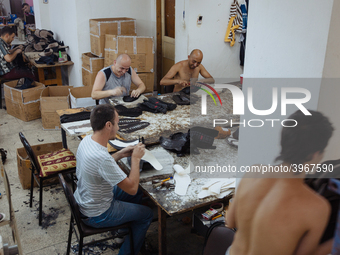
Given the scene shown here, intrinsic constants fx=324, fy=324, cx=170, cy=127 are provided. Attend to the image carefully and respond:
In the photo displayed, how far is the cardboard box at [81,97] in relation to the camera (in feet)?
15.5

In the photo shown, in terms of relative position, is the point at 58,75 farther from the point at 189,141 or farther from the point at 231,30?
the point at 189,141

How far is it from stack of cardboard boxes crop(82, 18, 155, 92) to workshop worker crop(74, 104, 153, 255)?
3590 mm

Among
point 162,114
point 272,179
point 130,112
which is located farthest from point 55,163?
point 272,179

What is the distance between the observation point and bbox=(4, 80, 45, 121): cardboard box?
5797 millimetres

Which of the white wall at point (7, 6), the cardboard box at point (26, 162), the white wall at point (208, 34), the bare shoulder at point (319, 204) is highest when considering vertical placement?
the white wall at point (7, 6)

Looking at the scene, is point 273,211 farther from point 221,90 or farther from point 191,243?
point 221,90

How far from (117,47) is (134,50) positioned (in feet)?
1.02

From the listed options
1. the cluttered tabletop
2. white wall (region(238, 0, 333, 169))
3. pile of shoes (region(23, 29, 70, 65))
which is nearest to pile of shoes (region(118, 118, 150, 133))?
the cluttered tabletop

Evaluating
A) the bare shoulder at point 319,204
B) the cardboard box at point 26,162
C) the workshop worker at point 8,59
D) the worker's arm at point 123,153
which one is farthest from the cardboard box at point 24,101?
the bare shoulder at point 319,204

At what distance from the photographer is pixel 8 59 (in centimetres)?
643

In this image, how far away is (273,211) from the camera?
4.36 ft

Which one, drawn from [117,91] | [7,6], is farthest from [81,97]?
[7,6]

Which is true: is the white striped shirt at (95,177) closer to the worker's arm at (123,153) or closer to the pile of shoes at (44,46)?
the worker's arm at (123,153)

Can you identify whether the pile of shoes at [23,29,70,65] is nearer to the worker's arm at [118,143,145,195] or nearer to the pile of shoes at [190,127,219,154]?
the pile of shoes at [190,127,219,154]
